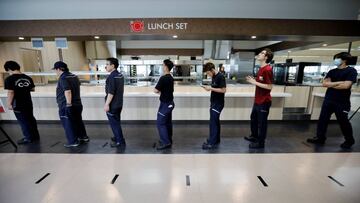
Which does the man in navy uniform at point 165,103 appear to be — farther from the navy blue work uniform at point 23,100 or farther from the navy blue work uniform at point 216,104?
the navy blue work uniform at point 23,100

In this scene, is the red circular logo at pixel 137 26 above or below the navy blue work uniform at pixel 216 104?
above

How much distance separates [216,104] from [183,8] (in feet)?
6.74

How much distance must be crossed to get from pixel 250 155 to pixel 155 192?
1.68 m

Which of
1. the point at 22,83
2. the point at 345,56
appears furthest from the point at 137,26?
the point at 345,56

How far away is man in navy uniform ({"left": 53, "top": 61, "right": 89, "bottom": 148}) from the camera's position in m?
2.84

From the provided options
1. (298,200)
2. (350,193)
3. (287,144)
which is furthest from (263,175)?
(287,144)

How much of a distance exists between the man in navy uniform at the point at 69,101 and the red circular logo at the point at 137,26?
1.42m

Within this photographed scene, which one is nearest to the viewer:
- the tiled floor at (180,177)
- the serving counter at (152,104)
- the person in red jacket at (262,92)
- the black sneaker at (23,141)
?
the tiled floor at (180,177)

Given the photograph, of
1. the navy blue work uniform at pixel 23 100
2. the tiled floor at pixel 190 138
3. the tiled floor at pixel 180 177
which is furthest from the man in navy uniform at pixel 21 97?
the tiled floor at pixel 180 177

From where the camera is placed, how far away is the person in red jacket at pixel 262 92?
2705 millimetres

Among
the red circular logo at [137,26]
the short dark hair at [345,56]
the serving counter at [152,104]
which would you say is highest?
the red circular logo at [137,26]

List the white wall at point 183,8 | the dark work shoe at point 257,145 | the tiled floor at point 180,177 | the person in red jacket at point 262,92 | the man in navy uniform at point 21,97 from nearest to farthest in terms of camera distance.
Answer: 1. the tiled floor at point 180,177
2. the person in red jacket at point 262,92
3. the man in navy uniform at point 21,97
4. the dark work shoe at point 257,145
5. the white wall at point 183,8

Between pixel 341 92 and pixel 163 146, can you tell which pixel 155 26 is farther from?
pixel 341 92

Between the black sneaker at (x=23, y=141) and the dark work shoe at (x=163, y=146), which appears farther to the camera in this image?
the black sneaker at (x=23, y=141)
